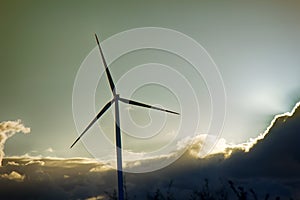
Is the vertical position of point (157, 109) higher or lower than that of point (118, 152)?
higher

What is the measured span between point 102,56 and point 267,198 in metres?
29.3

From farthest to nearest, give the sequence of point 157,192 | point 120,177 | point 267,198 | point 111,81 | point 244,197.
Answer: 1. point 157,192
2. point 111,81
3. point 120,177
4. point 244,197
5. point 267,198

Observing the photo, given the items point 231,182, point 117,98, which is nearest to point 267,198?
point 231,182

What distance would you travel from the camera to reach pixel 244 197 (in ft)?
180

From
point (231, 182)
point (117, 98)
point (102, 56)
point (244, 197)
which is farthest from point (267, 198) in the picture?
point (102, 56)

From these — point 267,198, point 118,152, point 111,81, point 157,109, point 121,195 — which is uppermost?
point 111,81

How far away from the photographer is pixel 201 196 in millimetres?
72375

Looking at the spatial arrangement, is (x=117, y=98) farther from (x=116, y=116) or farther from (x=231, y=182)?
(x=231, y=182)

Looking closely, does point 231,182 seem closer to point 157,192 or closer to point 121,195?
point 121,195

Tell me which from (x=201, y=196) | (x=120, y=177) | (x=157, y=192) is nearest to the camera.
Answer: (x=120, y=177)

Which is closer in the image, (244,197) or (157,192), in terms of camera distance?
(244,197)

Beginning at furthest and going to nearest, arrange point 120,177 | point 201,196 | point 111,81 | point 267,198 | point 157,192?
1. point 157,192
2. point 201,196
3. point 111,81
4. point 120,177
5. point 267,198

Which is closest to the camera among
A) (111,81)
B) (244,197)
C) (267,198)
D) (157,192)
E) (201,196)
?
(267,198)

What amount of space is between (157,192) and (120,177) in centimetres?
1838
